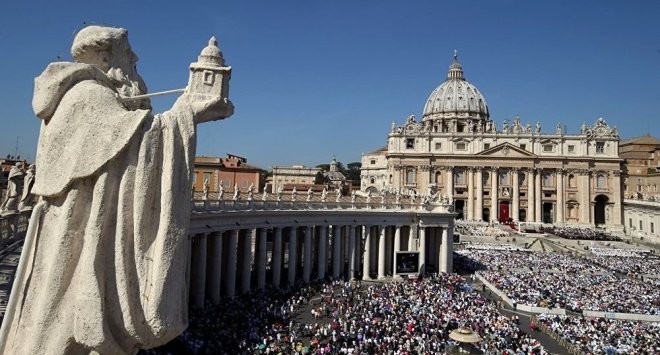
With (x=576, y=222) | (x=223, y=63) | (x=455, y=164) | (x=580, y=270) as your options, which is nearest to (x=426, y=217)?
(x=580, y=270)

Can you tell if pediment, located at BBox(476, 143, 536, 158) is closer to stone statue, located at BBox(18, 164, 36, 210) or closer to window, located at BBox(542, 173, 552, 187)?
window, located at BBox(542, 173, 552, 187)

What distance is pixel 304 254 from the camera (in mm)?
36281

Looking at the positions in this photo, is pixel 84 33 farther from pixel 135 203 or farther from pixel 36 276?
pixel 36 276

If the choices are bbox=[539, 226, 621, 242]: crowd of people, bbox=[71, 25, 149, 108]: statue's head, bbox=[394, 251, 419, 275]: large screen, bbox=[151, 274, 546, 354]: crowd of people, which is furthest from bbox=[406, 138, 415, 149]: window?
bbox=[71, 25, 149, 108]: statue's head

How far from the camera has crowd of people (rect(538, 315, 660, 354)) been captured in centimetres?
2139

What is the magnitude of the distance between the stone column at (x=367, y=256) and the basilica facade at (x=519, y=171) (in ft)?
178

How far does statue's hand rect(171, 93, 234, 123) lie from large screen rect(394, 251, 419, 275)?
34.4 meters

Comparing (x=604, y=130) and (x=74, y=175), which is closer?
(x=74, y=175)

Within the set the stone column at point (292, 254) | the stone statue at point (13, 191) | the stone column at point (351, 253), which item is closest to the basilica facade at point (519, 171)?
the stone column at point (351, 253)

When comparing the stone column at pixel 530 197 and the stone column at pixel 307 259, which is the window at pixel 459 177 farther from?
the stone column at pixel 307 259

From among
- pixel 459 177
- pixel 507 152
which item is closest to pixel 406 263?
pixel 459 177

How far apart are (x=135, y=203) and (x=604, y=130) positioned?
106787 mm

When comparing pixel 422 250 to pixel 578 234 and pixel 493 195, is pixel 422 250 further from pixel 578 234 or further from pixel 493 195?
pixel 493 195

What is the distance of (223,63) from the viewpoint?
5301 millimetres
